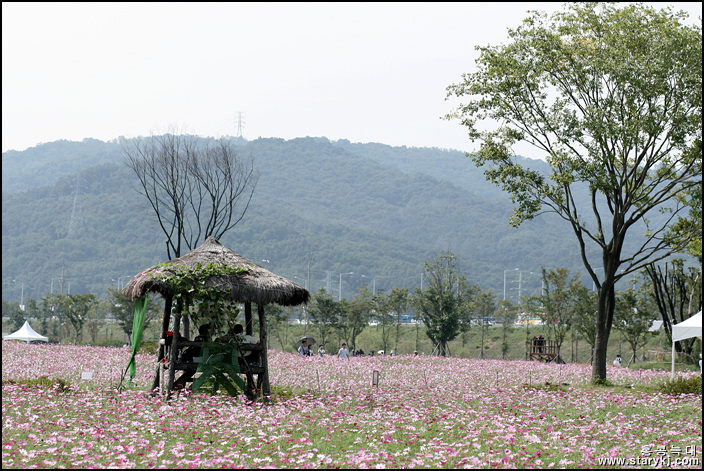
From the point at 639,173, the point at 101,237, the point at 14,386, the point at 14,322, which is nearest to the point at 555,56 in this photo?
the point at 639,173

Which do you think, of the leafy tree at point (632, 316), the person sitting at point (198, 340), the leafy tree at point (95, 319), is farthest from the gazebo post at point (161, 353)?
the leafy tree at point (95, 319)

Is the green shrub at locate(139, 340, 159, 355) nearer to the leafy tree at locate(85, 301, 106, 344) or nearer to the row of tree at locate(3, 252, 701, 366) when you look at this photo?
the row of tree at locate(3, 252, 701, 366)

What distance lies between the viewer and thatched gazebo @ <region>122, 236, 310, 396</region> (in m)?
13.8

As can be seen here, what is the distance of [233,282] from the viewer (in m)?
14.2

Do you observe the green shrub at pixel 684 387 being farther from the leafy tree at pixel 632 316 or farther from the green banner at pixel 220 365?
the leafy tree at pixel 632 316

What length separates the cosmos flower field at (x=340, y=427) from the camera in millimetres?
8195

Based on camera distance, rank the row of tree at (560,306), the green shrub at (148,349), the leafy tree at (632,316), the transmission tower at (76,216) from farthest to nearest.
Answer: the transmission tower at (76,216) → the leafy tree at (632,316) → the row of tree at (560,306) → the green shrub at (148,349)

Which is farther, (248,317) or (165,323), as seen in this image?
(248,317)

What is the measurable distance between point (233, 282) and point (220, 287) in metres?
0.33

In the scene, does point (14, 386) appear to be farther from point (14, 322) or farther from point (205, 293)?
point (14, 322)

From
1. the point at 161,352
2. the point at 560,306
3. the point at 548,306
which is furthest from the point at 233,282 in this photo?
the point at 560,306

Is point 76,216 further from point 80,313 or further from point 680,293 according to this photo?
point 680,293

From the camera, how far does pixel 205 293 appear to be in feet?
45.0

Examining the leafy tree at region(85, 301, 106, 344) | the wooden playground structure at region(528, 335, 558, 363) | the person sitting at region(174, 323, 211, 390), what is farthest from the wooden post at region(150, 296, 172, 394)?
the leafy tree at region(85, 301, 106, 344)
